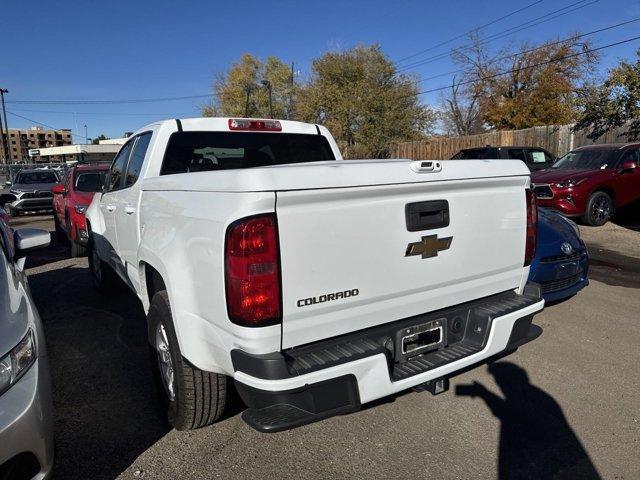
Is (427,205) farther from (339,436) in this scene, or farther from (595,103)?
(595,103)

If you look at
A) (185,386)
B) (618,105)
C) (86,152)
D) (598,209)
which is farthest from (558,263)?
(86,152)

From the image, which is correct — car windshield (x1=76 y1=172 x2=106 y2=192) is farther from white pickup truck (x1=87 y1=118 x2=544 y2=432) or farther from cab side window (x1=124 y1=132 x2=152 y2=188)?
white pickup truck (x1=87 y1=118 x2=544 y2=432)

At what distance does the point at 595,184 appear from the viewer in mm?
9820

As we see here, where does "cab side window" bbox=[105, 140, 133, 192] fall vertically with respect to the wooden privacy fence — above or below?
below

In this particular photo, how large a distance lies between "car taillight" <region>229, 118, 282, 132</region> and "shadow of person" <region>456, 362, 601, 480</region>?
265 centimetres

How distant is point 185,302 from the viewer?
248cm

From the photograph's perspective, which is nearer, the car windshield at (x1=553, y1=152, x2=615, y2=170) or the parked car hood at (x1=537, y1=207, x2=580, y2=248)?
the parked car hood at (x1=537, y1=207, x2=580, y2=248)

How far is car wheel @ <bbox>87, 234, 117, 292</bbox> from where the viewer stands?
597 centimetres

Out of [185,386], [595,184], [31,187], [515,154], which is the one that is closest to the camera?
[185,386]

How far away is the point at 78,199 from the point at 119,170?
3.96 m

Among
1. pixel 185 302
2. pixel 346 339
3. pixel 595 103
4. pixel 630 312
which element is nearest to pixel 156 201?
pixel 185 302

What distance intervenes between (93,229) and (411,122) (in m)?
32.1

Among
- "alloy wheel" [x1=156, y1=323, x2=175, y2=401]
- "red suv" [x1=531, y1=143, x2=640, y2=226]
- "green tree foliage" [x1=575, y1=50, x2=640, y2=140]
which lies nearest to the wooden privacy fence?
"green tree foliage" [x1=575, y1=50, x2=640, y2=140]

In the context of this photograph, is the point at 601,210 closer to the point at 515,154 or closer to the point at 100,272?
the point at 515,154
